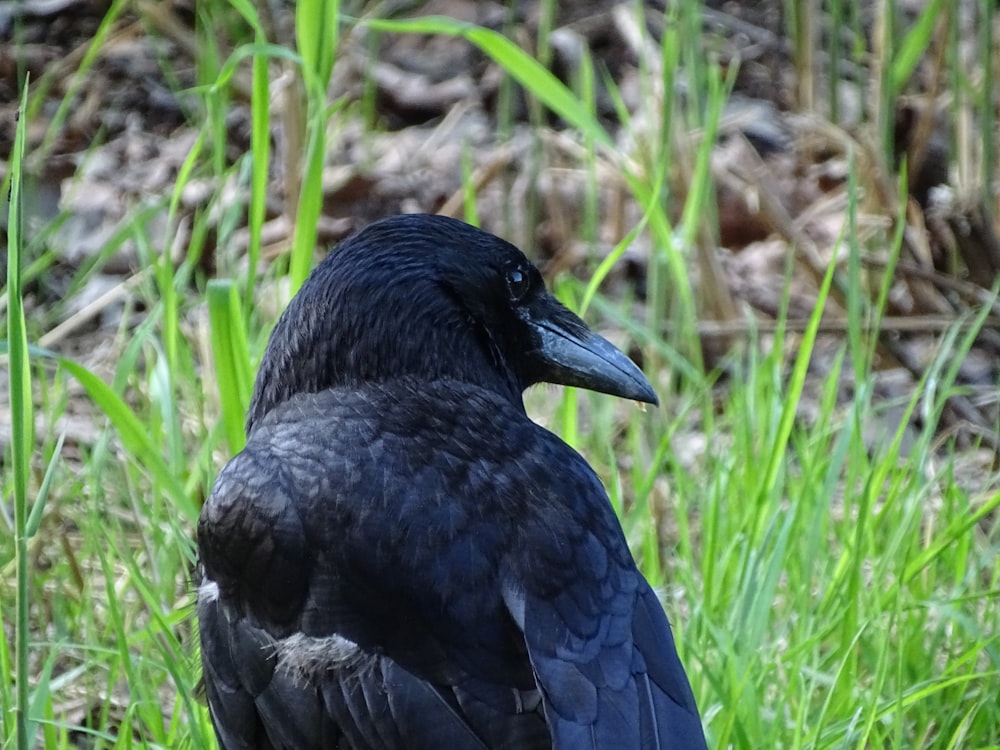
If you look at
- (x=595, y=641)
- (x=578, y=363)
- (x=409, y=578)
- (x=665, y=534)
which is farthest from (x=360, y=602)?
(x=665, y=534)

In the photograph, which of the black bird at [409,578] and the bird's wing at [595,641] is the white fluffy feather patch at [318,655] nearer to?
the black bird at [409,578]

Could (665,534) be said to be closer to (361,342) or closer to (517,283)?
(517,283)

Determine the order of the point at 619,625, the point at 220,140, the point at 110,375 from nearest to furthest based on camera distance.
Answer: the point at 619,625, the point at 220,140, the point at 110,375

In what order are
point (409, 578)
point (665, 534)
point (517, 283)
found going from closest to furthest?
point (409, 578), point (517, 283), point (665, 534)

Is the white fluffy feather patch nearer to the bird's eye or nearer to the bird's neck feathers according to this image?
the bird's neck feathers

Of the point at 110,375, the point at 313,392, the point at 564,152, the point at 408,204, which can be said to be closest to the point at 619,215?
the point at 564,152

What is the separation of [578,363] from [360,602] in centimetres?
66

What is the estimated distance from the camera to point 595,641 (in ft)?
6.52

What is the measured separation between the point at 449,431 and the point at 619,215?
97.1 inches

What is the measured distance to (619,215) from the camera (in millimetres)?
4512

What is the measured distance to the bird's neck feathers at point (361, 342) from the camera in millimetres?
2279

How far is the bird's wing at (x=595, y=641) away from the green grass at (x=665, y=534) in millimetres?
241

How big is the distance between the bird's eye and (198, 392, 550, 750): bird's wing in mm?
386

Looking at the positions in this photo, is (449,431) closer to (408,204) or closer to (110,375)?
(110,375)
